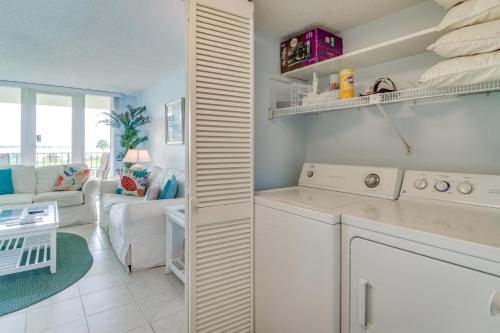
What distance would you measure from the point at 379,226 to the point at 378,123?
86 cm

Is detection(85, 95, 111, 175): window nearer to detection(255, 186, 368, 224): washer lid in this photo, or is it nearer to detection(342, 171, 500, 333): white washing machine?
detection(255, 186, 368, 224): washer lid

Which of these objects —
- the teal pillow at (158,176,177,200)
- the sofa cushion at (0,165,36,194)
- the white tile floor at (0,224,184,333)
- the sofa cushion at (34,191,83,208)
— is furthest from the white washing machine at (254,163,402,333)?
the sofa cushion at (0,165,36,194)

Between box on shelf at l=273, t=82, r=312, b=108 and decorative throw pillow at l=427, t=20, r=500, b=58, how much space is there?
88cm

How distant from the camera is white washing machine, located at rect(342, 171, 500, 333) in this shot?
0.78m

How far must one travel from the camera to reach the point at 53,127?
521cm

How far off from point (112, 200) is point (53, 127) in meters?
2.83

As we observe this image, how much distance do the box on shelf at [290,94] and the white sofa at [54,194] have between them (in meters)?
3.49

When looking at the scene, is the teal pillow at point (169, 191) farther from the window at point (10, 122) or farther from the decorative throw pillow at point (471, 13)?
the window at point (10, 122)

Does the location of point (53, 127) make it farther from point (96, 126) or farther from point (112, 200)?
point (112, 200)

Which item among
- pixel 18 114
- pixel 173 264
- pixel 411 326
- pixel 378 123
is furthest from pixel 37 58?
pixel 411 326

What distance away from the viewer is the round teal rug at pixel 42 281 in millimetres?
2027

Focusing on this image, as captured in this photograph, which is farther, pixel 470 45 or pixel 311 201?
pixel 311 201

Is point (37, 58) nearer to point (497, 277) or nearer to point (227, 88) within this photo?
point (227, 88)

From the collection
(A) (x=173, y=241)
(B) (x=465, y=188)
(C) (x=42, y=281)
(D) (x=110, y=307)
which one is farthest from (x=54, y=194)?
(B) (x=465, y=188)
